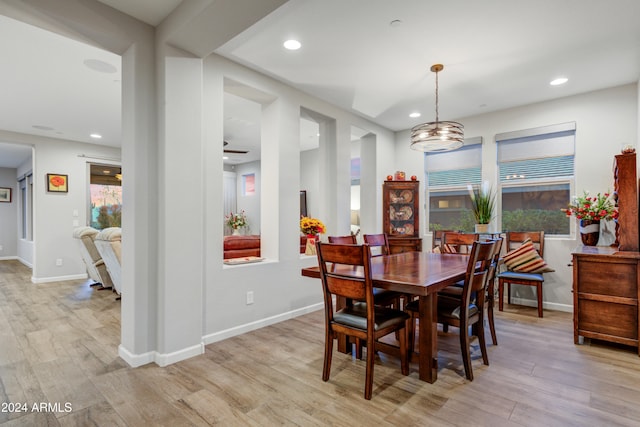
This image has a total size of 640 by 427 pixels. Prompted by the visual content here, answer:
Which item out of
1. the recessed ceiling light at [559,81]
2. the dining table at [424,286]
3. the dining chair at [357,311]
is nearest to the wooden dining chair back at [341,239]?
the dining table at [424,286]

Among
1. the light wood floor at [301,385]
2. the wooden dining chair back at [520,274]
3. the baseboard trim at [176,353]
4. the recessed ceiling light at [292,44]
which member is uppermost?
the recessed ceiling light at [292,44]

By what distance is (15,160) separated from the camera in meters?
7.90

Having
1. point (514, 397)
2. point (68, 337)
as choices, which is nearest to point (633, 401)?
point (514, 397)

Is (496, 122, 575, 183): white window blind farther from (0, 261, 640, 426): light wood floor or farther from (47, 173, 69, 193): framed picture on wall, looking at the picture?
(47, 173, 69, 193): framed picture on wall

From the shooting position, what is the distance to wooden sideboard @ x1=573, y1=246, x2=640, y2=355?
8.95 feet

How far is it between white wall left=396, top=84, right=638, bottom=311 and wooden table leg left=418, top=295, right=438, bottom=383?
2.90 m

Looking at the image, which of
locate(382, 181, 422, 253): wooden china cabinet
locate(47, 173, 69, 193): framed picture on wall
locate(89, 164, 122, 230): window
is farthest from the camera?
locate(89, 164, 122, 230): window

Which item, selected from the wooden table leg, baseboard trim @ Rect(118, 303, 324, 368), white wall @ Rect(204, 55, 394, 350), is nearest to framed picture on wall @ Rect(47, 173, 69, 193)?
white wall @ Rect(204, 55, 394, 350)

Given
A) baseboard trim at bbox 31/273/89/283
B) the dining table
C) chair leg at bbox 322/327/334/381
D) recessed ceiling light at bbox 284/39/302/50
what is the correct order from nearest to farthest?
the dining table
chair leg at bbox 322/327/334/381
recessed ceiling light at bbox 284/39/302/50
baseboard trim at bbox 31/273/89/283

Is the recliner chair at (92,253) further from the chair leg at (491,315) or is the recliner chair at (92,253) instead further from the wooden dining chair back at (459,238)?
the chair leg at (491,315)

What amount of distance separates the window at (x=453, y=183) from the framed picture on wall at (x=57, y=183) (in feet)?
21.9

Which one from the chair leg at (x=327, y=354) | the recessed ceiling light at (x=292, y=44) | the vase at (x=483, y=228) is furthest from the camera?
the vase at (x=483, y=228)

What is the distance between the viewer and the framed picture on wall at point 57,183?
6000mm

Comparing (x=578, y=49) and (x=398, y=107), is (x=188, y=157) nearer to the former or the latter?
(x=398, y=107)
